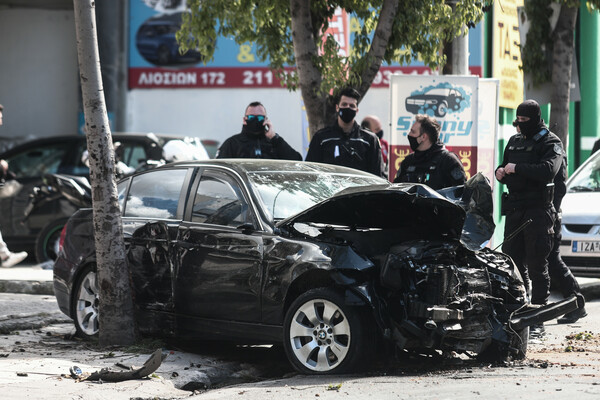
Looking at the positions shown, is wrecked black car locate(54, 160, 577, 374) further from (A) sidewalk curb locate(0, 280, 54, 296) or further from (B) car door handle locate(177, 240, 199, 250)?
(A) sidewalk curb locate(0, 280, 54, 296)

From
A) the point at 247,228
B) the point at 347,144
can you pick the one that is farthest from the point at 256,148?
the point at 247,228

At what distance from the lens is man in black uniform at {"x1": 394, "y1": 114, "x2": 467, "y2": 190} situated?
915 centimetres

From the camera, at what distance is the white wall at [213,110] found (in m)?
20.3

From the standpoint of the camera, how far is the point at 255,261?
7.62 meters

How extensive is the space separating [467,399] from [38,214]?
9601mm

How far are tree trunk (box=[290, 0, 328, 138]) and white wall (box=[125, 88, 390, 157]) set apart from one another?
27.8 feet

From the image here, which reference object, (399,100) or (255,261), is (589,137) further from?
(255,261)

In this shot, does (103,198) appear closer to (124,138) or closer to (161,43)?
(124,138)

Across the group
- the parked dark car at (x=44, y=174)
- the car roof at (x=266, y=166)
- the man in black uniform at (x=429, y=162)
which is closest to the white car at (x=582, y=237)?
the man in black uniform at (x=429, y=162)

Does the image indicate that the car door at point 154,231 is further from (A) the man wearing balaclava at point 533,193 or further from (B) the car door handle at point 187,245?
(A) the man wearing balaclava at point 533,193

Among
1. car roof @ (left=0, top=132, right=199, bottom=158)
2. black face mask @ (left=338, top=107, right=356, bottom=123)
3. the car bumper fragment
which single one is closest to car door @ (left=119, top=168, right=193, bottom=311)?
black face mask @ (left=338, top=107, right=356, bottom=123)

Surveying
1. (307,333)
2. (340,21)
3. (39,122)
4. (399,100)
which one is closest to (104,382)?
(307,333)

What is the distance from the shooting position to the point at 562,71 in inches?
646

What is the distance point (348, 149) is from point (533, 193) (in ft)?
5.88
